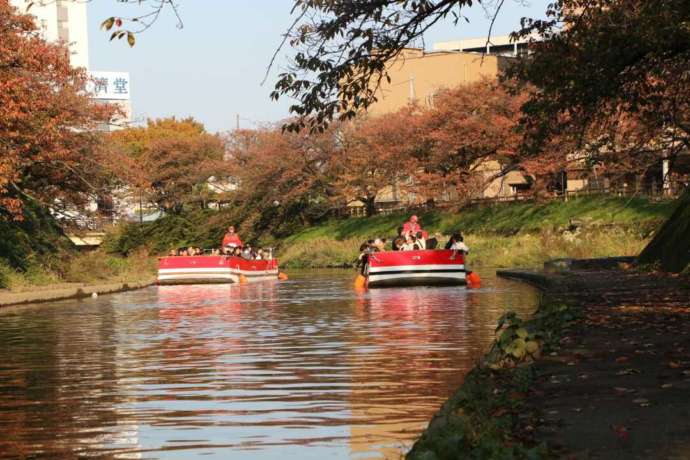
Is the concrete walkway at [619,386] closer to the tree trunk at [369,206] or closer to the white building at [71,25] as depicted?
the tree trunk at [369,206]

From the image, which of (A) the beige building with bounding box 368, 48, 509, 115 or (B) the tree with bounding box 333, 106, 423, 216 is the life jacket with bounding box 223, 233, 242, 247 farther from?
(A) the beige building with bounding box 368, 48, 509, 115

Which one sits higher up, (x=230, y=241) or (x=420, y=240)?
(x=230, y=241)

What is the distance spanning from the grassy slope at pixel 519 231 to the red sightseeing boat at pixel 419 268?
14.6 metres

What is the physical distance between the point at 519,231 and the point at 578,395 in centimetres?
5996

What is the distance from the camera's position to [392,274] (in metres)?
38.2

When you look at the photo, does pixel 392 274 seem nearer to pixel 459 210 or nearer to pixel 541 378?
pixel 541 378

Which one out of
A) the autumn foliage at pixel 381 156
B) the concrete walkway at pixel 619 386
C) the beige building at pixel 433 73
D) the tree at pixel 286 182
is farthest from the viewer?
the beige building at pixel 433 73

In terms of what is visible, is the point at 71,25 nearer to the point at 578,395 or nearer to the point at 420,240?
the point at 420,240

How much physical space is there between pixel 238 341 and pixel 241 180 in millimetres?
75324

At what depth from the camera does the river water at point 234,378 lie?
9578 mm

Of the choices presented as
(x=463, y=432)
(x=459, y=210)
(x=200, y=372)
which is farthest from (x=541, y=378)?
(x=459, y=210)

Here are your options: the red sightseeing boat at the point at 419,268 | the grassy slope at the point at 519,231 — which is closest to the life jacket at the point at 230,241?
the grassy slope at the point at 519,231

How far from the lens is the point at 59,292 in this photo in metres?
35.6

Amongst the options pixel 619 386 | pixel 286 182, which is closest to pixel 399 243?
pixel 619 386
